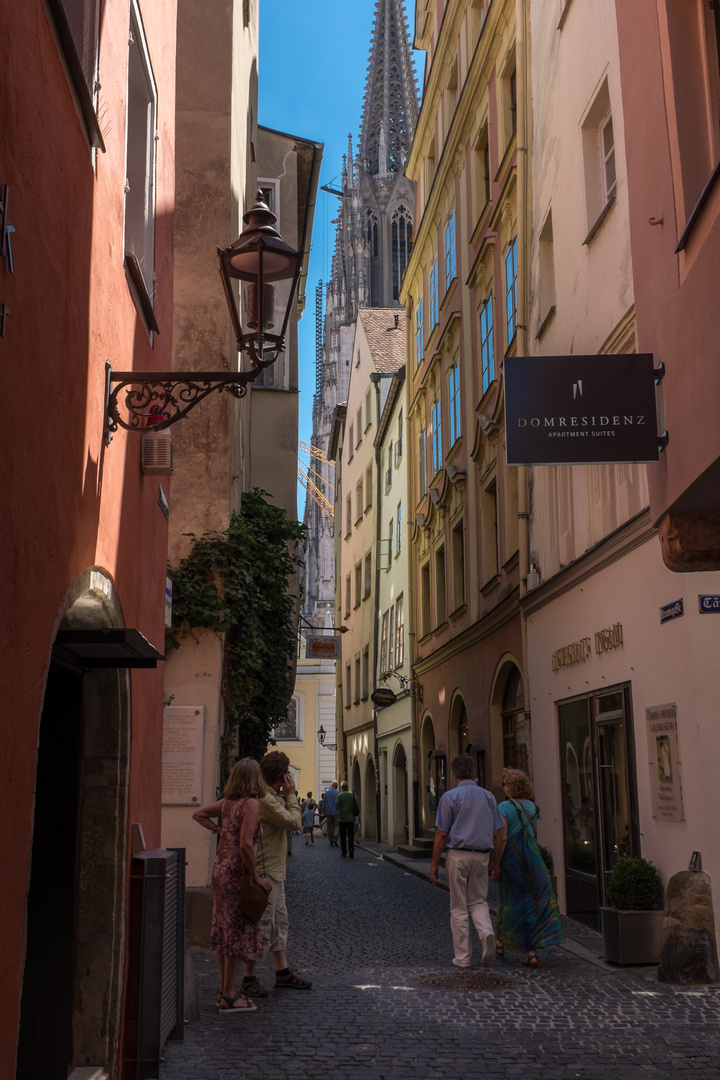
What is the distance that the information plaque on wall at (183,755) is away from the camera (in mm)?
11625

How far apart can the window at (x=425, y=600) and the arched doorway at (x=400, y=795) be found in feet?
12.5

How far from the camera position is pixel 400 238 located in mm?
100625

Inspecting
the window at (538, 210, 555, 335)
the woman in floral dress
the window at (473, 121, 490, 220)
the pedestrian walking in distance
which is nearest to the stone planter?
the woman in floral dress

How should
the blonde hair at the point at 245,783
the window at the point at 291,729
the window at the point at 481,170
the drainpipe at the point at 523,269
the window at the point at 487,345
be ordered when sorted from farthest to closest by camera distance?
the window at the point at 291,729 < the window at the point at 481,170 < the window at the point at 487,345 < the drainpipe at the point at 523,269 < the blonde hair at the point at 245,783

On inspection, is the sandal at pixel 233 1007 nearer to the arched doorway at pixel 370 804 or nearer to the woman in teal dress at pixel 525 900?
the woman in teal dress at pixel 525 900

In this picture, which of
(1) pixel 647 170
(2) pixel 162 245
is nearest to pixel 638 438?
(1) pixel 647 170

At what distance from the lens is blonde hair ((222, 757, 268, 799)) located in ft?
25.4

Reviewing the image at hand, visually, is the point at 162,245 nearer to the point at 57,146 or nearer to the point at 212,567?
the point at 57,146

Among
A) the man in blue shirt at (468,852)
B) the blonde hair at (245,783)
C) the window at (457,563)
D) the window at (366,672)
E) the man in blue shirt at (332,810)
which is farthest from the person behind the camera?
the window at (366,672)

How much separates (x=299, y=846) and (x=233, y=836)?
26.9 metres

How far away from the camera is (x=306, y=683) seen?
56.6 metres

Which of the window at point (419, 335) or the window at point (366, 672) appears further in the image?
the window at point (366, 672)

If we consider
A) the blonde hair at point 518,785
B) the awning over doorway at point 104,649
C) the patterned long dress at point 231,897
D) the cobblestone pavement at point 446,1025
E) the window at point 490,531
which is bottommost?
the cobblestone pavement at point 446,1025

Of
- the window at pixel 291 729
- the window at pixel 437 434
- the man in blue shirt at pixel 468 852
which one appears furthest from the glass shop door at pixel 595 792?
the window at pixel 291 729
